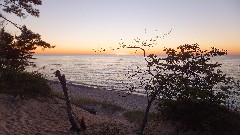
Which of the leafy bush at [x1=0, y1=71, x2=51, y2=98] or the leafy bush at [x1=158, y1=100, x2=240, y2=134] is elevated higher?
the leafy bush at [x1=0, y1=71, x2=51, y2=98]

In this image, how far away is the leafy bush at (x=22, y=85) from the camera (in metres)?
16.9

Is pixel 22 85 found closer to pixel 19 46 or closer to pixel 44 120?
pixel 44 120

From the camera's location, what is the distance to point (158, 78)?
39.9ft

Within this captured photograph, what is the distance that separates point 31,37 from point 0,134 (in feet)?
36.8

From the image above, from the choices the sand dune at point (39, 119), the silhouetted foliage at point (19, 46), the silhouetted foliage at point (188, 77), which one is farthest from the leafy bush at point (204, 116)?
the silhouetted foliage at point (19, 46)

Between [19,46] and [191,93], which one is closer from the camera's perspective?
[191,93]

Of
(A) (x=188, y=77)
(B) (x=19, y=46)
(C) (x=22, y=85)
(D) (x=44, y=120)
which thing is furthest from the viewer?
(B) (x=19, y=46)

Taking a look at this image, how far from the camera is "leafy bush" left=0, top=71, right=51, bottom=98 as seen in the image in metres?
16.9

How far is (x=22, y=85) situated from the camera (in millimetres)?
17125

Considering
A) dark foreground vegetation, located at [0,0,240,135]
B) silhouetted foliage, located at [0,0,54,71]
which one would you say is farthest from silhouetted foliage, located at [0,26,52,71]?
dark foreground vegetation, located at [0,0,240,135]

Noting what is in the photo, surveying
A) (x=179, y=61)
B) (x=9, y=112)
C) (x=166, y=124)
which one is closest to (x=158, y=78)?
(x=179, y=61)

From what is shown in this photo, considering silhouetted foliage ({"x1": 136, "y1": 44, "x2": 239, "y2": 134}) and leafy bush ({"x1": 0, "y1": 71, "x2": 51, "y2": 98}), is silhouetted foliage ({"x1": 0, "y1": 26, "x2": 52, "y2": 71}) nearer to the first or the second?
leafy bush ({"x1": 0, "y1": 71, "x2": 51, "y2": 98})

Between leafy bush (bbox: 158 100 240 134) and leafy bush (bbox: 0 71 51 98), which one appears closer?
leafy bush (bbox: 158 100 240 134)

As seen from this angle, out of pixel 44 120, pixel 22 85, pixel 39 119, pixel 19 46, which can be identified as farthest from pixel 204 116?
pixel 19 46
